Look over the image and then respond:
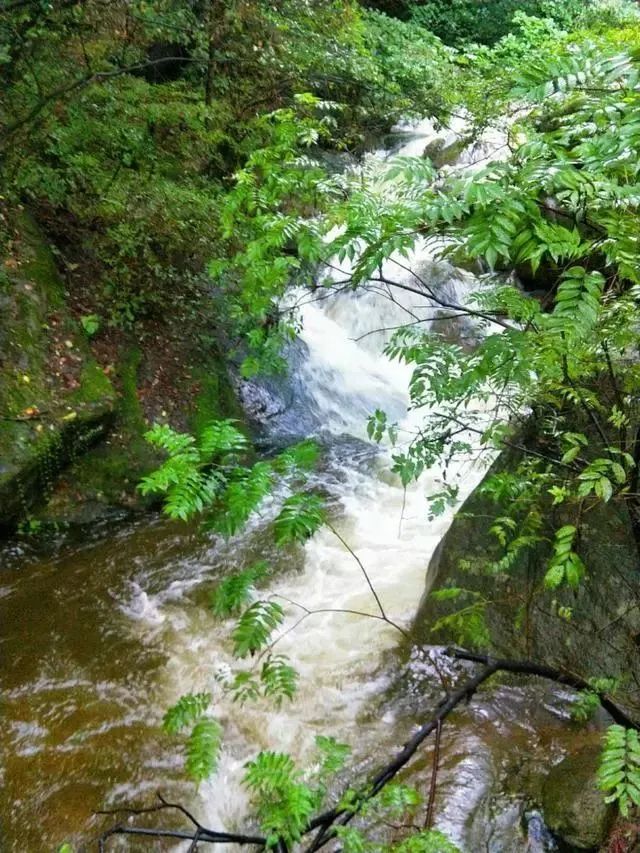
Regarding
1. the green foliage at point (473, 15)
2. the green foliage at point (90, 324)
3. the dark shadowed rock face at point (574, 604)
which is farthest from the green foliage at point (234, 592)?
the green foliage at point (473, 15)

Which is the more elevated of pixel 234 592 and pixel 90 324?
pixel 234 592

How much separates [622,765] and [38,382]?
5.30 metres

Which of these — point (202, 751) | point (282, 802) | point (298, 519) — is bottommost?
point (202, 751)

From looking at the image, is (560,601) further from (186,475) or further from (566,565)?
(186,475)

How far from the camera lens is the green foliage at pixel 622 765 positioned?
157 centimetres

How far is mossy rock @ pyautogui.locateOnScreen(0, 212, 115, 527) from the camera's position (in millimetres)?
4910

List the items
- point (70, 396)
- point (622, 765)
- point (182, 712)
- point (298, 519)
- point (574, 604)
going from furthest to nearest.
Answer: point (70, 396), point (574, 604), point (298, 519), point (182, 712), point (622, 765)

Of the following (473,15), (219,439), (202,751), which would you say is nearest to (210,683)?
(202,751)

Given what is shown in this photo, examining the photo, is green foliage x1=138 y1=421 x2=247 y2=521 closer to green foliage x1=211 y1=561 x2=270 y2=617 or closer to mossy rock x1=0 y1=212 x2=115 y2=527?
green foliage x1=211 y1=561 x2=270 y2=617

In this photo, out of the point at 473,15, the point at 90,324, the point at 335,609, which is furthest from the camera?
the point at 473,15

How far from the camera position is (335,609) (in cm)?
389

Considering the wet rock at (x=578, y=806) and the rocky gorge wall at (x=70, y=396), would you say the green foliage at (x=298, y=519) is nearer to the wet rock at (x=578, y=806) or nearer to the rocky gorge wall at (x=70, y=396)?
the wet rock at (x=578, y=806)

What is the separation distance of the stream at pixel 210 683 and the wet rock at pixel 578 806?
129mm

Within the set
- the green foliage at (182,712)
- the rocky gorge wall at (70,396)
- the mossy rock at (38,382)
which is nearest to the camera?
the green foliage at (182,712)
